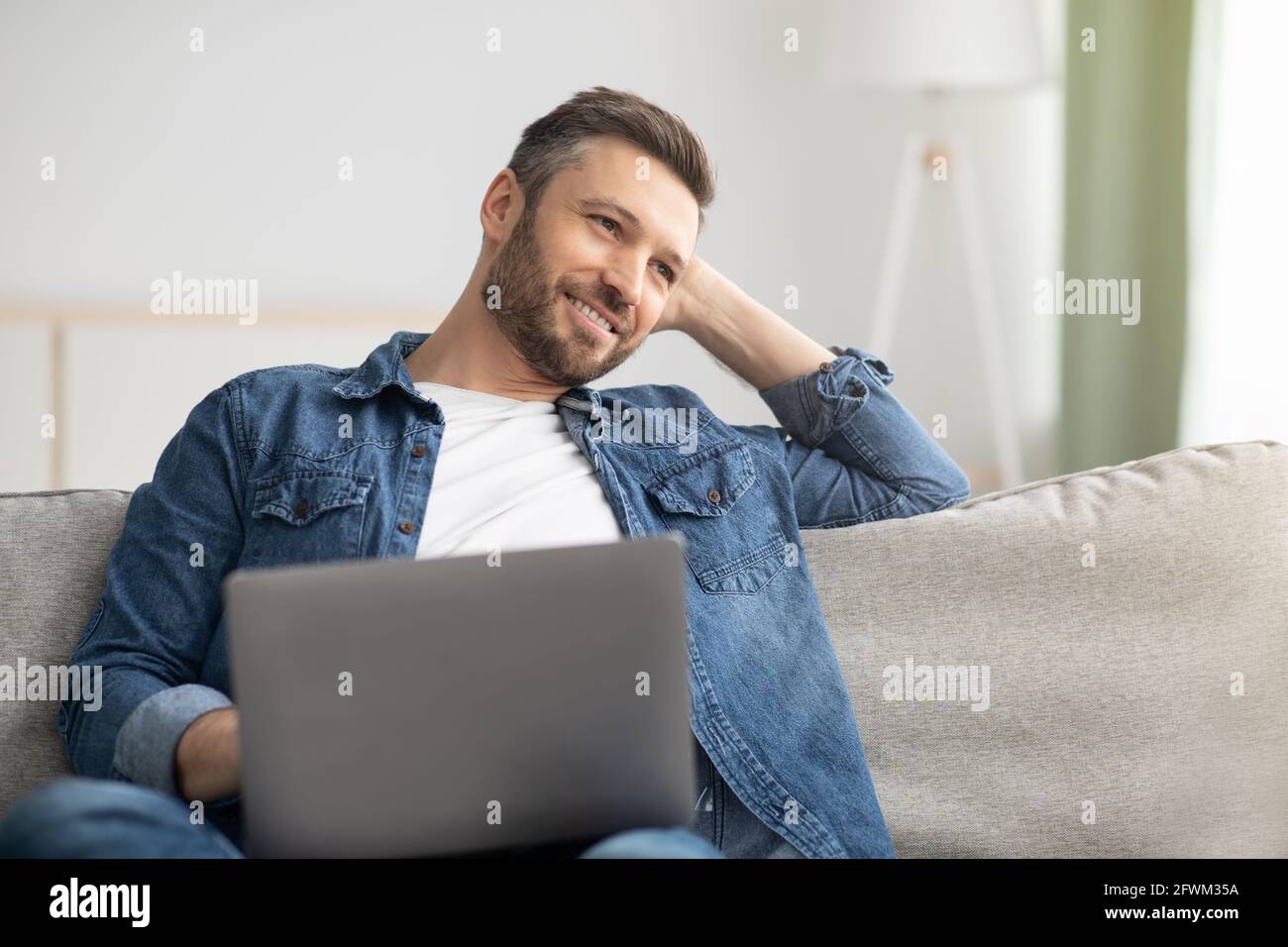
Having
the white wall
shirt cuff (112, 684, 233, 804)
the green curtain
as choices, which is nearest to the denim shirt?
shirt cuff (112, 684, 233, 804)

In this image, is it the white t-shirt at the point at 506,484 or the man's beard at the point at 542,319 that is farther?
the man's beard at the point at 542,319

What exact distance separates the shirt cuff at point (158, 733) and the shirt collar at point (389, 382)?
1.40 ft

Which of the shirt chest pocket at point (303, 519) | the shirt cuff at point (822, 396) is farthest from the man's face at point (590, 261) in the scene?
the shirt chest pocket at point (303, 519)

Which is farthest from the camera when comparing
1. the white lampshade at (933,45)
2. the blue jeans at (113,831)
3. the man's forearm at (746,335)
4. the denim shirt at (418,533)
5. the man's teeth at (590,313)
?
the white lampshade at (933,45)

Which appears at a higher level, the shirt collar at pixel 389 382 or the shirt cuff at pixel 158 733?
the shirt collar at pixel 389 382

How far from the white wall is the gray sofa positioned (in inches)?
69.2

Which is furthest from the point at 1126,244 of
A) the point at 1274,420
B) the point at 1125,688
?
the point at 1125,688

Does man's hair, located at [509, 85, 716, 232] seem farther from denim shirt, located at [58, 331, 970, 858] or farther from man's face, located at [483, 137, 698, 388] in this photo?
denim shirt, located at [58, 331, 970, 858]

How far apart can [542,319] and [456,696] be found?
2.50 ft

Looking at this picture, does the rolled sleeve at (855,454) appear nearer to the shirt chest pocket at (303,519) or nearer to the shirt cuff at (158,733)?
the shirt chest pocket at (303,519)

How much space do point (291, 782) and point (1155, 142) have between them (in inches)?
115

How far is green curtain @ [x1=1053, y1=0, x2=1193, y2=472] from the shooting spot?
302 centimetres

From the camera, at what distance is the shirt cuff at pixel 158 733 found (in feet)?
3.58
